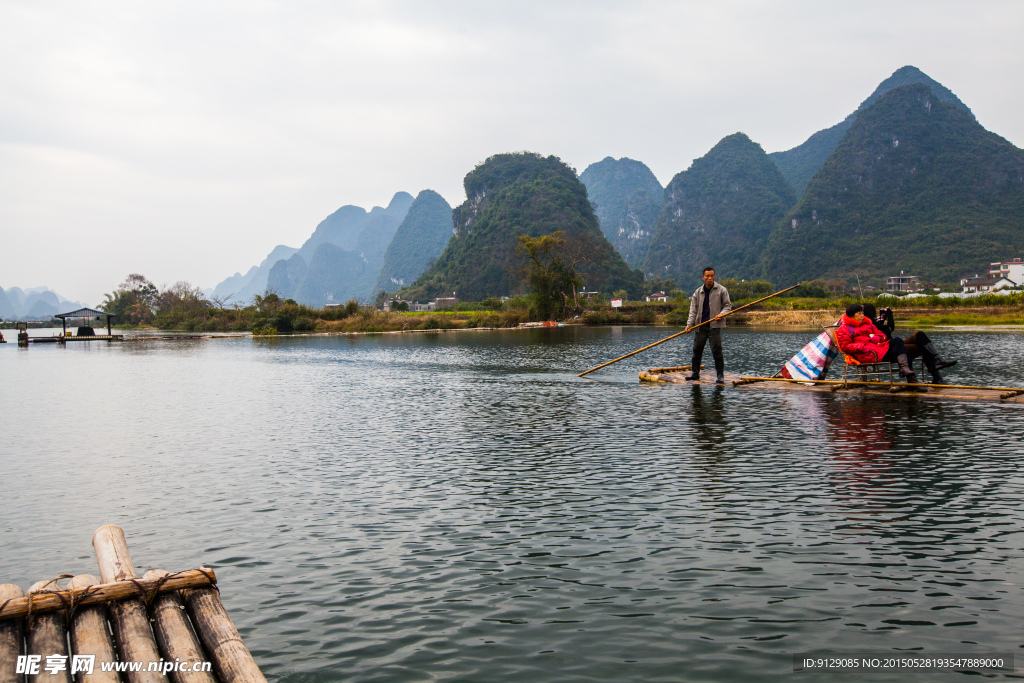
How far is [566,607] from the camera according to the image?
5.45 metres

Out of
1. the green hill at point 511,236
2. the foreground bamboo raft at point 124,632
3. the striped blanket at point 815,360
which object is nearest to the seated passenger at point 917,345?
the striped blanket at point 815,360

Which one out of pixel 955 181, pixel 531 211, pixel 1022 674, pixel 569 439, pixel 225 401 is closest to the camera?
pixel 1022 674

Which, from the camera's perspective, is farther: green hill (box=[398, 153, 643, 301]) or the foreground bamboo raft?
green hill (box=[398, 153, 643, 301])

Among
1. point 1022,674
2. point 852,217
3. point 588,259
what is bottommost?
point 1022,674

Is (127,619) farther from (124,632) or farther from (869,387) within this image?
(869,387)

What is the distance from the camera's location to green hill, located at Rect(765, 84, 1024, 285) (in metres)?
131

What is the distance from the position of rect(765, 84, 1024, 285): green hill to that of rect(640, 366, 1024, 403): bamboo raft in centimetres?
12653

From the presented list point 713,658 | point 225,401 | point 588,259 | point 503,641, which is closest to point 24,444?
point 225,401

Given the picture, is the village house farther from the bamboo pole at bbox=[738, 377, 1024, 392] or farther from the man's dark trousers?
the man's dark trousers

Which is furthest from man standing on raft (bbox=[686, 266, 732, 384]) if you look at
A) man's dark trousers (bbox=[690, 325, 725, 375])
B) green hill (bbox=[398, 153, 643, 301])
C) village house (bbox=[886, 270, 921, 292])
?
green hill (bbox=[398, 153, 643, 301])

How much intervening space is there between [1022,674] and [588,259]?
294 feet

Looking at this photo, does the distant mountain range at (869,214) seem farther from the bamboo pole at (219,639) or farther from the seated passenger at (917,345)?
the bamboo pole at (219,639)

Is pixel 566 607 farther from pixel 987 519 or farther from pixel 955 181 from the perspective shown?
pixel 955 181

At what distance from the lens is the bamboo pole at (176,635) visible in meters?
3.72
